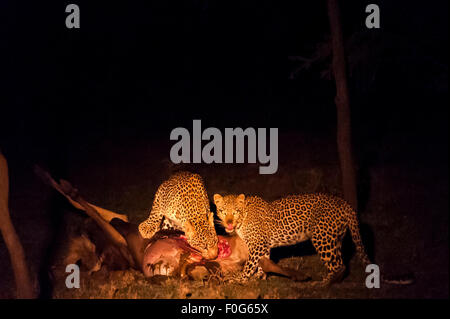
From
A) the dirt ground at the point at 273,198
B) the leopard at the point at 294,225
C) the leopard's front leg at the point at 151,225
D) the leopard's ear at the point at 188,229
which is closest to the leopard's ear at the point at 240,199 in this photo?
the leopard at the point at 294,225

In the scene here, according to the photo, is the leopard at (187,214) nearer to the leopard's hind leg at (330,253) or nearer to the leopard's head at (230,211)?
the leopard's head at (230,211)

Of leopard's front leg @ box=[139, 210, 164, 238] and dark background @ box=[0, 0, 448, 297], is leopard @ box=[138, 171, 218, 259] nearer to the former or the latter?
leopard's front leg @ box=[139, 210, 164, 238]

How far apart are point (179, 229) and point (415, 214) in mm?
4089

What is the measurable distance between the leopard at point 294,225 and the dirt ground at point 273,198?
0.31 metres

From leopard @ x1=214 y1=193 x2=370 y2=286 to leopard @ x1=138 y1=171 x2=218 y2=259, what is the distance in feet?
1.03

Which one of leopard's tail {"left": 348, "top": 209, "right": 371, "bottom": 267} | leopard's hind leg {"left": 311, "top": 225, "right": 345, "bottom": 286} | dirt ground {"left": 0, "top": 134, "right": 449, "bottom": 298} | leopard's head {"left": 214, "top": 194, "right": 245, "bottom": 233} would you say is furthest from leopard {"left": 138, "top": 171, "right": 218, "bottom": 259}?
leopard's tail {"left": 348, "top": 209, "right": 371, "bottom": 267}

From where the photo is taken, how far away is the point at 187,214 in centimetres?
886

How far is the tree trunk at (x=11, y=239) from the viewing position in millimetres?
6910

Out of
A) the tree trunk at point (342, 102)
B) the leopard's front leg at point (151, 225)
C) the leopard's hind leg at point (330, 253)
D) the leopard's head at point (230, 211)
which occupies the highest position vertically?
the tree trunk at point (342, 102)

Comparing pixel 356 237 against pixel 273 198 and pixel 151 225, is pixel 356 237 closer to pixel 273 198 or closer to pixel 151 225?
pixel 151 225

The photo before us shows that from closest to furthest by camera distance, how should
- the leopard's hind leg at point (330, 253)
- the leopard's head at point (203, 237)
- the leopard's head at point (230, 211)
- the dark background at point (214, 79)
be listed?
the leopard's hind leg at point (330, 253) → the leopard's head at point (203, 237) → the leopard's head at point (230, 211) → the dark background at point (214, 79)

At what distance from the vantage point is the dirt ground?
8.19 meters

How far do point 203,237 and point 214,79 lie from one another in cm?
1686
